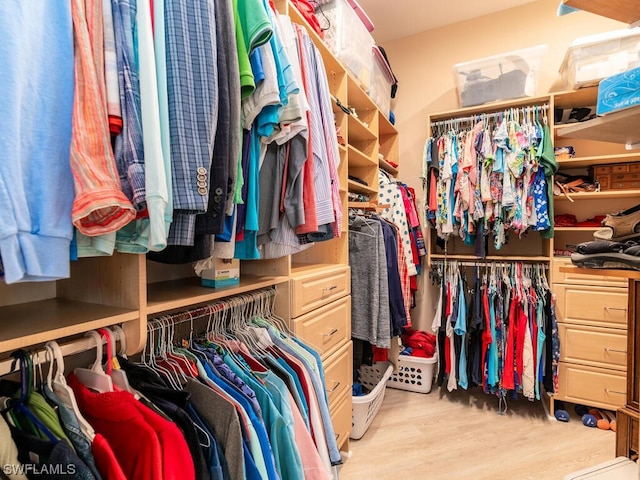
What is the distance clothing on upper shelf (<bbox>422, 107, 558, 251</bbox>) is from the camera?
7.04ft

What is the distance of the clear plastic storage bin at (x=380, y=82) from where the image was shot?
7.67ft

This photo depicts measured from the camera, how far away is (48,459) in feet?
1.72

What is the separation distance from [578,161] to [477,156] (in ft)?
1.97

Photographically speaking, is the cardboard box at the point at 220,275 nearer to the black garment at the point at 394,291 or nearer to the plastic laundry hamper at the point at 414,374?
the black garment at the point at 394,291

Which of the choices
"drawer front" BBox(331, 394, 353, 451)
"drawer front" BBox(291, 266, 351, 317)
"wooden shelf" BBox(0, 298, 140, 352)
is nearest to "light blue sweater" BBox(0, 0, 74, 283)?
"wooden shelf" BBox(0, 298, 140, 352)

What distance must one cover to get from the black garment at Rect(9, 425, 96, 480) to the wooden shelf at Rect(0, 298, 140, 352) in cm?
15

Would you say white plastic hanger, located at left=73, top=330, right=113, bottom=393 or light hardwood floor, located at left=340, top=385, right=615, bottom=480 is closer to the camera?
white plastic hanger, located at left=73, top=330, right=113, bottom=393

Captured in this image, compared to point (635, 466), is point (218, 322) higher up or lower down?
higher up

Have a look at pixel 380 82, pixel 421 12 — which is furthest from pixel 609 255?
pixel 421 12

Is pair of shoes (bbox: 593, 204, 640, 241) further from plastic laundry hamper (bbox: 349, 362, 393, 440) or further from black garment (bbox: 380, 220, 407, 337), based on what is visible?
plastic laundry hamper (bbox: 349, 362, 393, 440)

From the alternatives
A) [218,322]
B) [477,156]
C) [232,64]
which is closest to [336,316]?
[218,322]

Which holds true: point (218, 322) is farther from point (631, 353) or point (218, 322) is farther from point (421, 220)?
point (421, 220)

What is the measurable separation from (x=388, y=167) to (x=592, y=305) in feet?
5.52

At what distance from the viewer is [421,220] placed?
9.72 feet
